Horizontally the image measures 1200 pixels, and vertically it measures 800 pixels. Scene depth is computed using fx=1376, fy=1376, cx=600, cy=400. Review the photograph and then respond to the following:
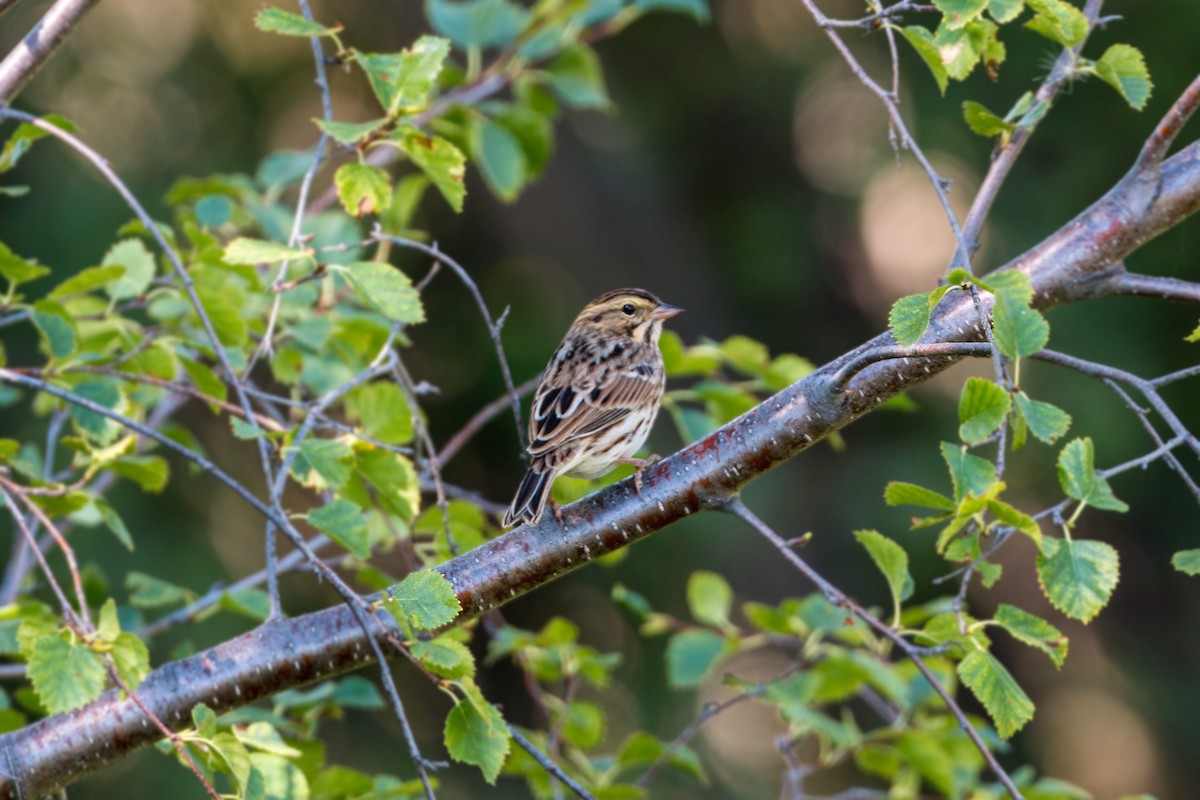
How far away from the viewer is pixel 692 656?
13.5 ft

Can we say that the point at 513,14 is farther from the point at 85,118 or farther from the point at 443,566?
the point at 85,118

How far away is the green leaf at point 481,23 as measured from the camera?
4.64m

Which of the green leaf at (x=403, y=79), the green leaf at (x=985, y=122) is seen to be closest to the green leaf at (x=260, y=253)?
the green leaf at (x=403, y=79)

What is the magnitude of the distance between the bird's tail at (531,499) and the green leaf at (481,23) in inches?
68.7

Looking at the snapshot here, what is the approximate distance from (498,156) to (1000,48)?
1.91 m

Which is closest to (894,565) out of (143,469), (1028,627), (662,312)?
(1028,627)

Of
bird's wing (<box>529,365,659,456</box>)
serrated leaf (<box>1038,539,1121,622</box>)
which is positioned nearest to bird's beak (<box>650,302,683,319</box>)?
bird's wing (<box>529,365,659,456</box>)

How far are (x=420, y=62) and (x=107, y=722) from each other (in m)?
1.68

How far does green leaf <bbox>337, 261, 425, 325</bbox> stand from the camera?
3.01m

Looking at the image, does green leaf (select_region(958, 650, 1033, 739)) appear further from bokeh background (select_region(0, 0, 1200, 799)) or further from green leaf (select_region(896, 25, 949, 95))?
bokeh background (select_region(0, 0, 1200, 799))

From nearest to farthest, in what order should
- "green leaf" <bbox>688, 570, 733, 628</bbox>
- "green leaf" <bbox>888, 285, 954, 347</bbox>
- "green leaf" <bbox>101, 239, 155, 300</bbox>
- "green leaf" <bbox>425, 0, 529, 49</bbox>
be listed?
"green leaf" <bbox>888, 285, 954, 347</bbox> → "green leaf" <bbox>101, 239, 155, 300</bbox> → "green leaf" <bbox>688, 570, 733, 628</bbox> → "green leaf" <bbox>425, 0, 529, 49</bbox>

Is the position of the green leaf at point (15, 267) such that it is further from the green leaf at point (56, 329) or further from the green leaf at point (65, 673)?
the green leaf at point (65, 673)

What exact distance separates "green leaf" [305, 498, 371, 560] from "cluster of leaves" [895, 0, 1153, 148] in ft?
5.07

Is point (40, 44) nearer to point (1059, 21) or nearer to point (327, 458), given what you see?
point (327, 458)
